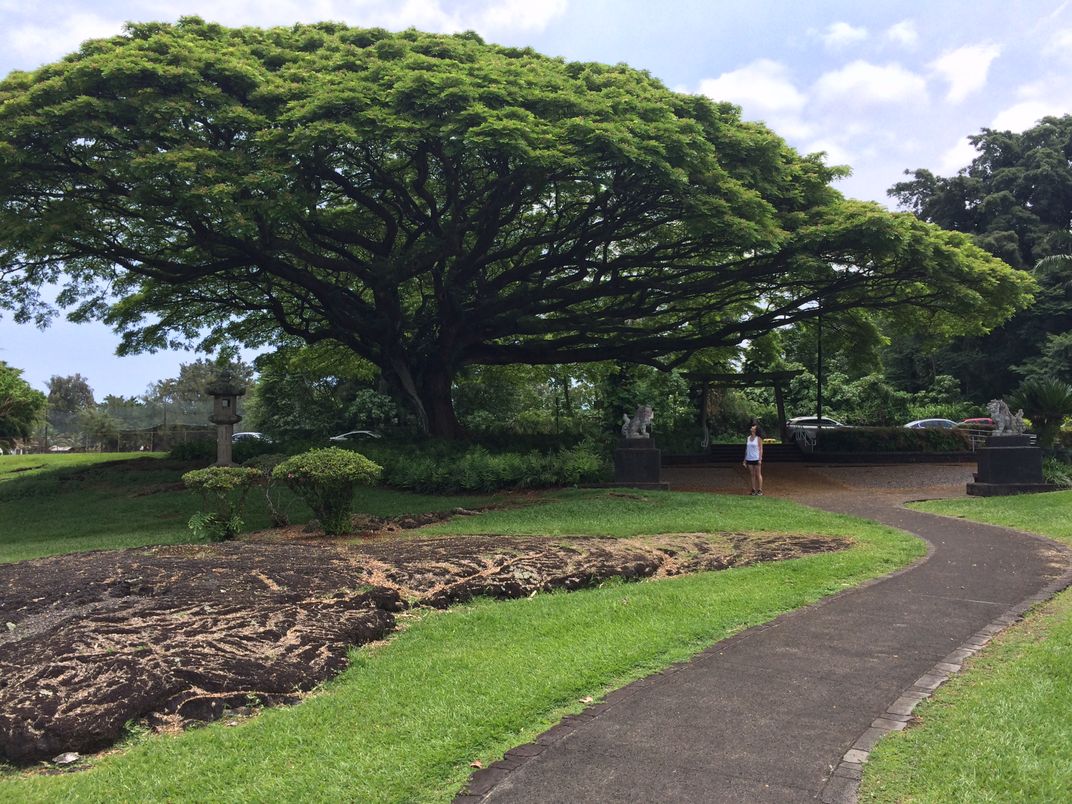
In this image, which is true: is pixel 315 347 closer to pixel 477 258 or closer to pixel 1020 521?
pixel 477 258

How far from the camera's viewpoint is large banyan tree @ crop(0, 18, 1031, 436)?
1391cm

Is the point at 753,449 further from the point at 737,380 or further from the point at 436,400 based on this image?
the point at 737,380

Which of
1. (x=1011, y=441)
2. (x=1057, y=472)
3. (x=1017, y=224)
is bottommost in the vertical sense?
(x=1057, y=472)

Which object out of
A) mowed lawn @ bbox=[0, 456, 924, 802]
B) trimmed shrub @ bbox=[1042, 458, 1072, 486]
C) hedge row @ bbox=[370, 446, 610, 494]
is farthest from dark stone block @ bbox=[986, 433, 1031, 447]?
mowed lawn @ bbox=[0, 456, 924, 802]

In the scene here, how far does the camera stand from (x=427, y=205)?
61.9 feet

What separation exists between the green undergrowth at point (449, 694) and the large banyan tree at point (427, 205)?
8.75m

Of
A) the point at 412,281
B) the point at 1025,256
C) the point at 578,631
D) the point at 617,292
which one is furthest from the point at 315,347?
the point at 1025,256

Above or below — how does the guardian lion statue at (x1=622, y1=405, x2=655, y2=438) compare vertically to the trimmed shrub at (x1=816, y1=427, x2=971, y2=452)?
above

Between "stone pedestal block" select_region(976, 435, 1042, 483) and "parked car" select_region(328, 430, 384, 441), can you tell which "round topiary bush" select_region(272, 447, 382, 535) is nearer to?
"parked car" select_region(328, 430, 384, 441)

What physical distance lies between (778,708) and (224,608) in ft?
13.5

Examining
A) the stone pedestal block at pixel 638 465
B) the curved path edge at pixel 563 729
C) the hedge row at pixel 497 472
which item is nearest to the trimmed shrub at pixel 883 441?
the stone pedestal block at pixel 638 465

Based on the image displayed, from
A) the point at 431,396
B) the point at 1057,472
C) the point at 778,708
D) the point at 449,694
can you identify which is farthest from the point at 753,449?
the point at 449,694

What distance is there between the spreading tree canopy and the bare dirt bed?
1392 inches

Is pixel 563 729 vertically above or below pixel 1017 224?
below
